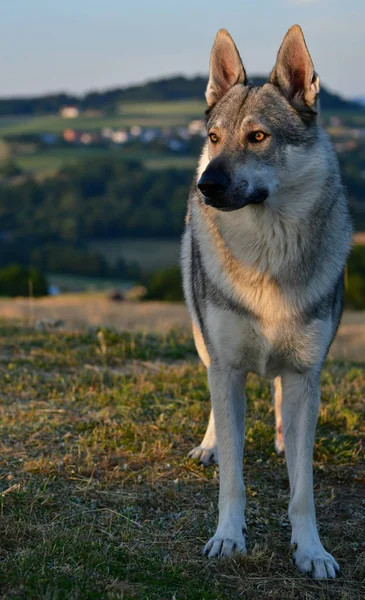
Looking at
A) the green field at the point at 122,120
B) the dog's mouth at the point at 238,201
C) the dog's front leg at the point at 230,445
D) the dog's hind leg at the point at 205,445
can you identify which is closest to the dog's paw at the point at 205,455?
the dog's hind leg at the point at 205,445

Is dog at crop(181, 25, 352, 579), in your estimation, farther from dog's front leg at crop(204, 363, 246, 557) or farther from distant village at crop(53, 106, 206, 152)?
distant village at crop(53, 106, 206, 152)

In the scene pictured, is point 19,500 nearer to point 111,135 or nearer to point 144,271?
point 144,271

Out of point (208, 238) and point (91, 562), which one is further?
point (208, 238)

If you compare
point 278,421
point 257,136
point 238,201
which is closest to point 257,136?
point 257,136

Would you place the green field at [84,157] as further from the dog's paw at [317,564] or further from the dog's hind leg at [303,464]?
the dog's paw at [317,564]

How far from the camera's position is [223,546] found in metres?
4.07

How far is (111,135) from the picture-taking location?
102 metres

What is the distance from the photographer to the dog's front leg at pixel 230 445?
166 inches

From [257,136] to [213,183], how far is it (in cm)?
48

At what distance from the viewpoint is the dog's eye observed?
4.24 m

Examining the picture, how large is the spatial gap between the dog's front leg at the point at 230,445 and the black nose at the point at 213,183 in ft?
3.27

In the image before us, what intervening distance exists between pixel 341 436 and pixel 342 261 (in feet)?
5.57

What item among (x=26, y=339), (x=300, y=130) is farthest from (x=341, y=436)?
(x=26, y=339)

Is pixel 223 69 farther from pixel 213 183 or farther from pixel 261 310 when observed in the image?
pixel 261 310
